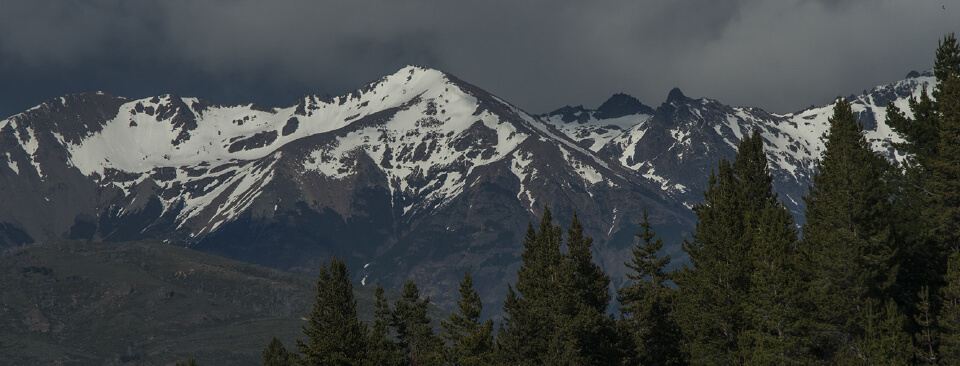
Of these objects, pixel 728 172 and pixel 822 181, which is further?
pixel 728 172

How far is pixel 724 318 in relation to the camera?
82875 mm

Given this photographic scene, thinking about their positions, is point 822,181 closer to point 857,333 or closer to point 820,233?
point 820,233

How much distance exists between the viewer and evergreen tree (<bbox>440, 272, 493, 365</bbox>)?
96.6 meters

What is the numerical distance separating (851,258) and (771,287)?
22.0 feet

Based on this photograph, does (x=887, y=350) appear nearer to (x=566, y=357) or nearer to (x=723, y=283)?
(x=723, y=283)

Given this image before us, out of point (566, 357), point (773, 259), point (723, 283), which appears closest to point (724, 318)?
point (723, 283)

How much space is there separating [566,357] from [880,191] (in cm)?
3067

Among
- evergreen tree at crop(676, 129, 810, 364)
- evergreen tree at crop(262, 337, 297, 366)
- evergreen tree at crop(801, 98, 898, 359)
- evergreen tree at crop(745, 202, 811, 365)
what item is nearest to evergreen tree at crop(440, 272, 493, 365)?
evergreen tree at crop(676, 129, 810, 364)

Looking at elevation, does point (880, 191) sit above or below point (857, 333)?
above

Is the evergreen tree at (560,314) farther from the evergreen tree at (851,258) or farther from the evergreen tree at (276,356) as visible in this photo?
the evergreen tree at (276,356)

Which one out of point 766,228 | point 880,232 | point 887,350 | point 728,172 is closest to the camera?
point 887,350

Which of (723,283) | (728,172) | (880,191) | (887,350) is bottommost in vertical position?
(887,350)

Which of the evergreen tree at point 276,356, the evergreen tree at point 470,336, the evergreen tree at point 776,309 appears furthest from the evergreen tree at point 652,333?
the evergreen tree at point 276,356

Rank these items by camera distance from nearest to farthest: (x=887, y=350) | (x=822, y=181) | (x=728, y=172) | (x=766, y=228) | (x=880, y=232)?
(x=887, y=350) < (x=880, y=232) < (x=766, y=228) < (x=822, y=181) < (x=728, y=172)
